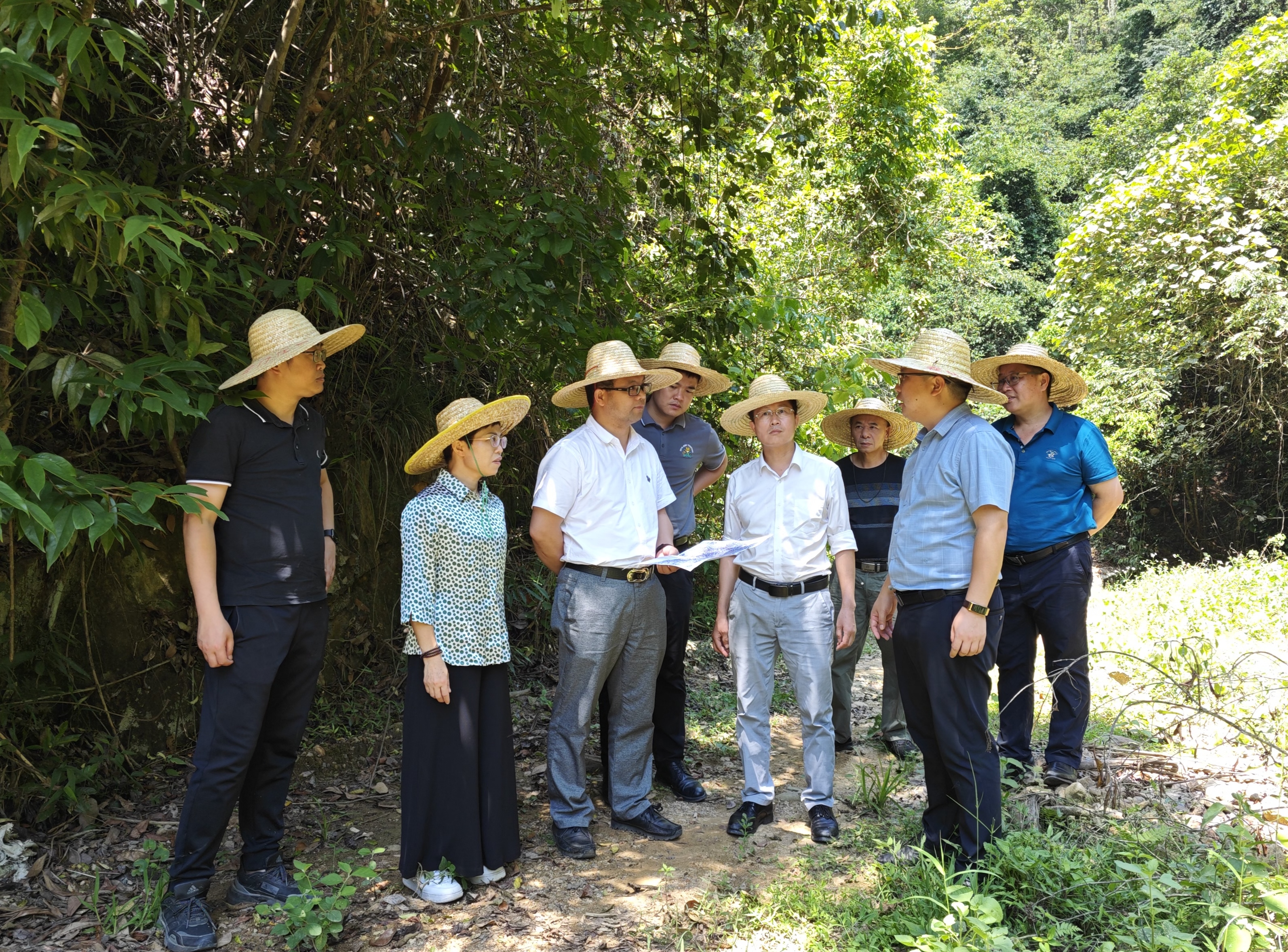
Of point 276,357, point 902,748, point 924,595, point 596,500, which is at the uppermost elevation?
point 276,357

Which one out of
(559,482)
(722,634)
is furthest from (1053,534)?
(559,482)

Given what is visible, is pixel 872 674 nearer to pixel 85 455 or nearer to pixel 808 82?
pixel 808 82

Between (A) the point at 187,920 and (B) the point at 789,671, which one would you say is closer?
(A) the point at 187,920

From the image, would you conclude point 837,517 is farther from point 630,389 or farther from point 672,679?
point 672,679

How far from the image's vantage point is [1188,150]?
11250 mm

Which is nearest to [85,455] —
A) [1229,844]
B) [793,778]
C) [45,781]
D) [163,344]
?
[163,344]

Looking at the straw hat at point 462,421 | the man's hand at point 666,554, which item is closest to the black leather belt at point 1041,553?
the man's hand at point 666,554

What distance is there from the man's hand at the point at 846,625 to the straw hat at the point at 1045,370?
52.8 inches

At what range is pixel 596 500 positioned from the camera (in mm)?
4086

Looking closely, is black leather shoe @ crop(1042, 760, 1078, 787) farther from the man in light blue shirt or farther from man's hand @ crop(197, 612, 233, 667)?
man's hand @ crop(197, 612, 233, 667)

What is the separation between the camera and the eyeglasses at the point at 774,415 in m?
4.37

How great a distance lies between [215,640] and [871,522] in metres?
3.48

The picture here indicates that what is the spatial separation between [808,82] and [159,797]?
16.8 feet

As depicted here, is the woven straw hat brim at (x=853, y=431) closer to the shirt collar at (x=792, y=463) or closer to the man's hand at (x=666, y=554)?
the shirt collar at (x=792, y=463)
